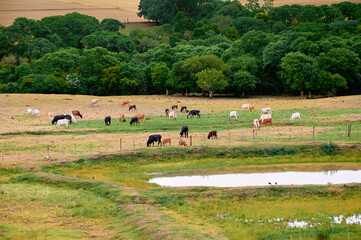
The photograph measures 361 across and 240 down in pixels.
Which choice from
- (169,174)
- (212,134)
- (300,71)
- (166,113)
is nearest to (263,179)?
(169,174)

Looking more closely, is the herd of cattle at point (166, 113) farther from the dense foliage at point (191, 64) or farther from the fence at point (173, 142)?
the dense foliage at point (191, 64)

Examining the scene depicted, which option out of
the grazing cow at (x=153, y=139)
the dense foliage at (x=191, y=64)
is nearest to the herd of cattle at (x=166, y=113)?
the grazing cow at (x=153, y=139)

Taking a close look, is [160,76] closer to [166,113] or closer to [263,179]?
[166,113]

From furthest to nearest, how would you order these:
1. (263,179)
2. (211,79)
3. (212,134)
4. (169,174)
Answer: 1. (211,79)
2. (212,134)
3. (169,174)
4. (263,179)

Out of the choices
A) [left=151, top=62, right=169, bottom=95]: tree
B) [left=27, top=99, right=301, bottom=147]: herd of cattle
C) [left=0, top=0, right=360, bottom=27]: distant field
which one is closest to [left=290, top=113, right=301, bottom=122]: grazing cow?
[left=27, top=99, right=301, bottom=147]: herd of cattle

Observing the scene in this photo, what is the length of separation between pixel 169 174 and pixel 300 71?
184ft

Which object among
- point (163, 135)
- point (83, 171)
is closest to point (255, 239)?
point (83, 171)

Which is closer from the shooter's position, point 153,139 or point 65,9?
point 153,139

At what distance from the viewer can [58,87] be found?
302ft

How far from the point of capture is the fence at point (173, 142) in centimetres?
4256

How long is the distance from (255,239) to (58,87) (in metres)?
76.1

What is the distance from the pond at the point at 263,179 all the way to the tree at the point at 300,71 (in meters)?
52.3

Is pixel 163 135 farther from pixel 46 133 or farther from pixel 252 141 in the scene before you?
pixel 46 133

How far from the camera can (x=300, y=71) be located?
88.6 metres
